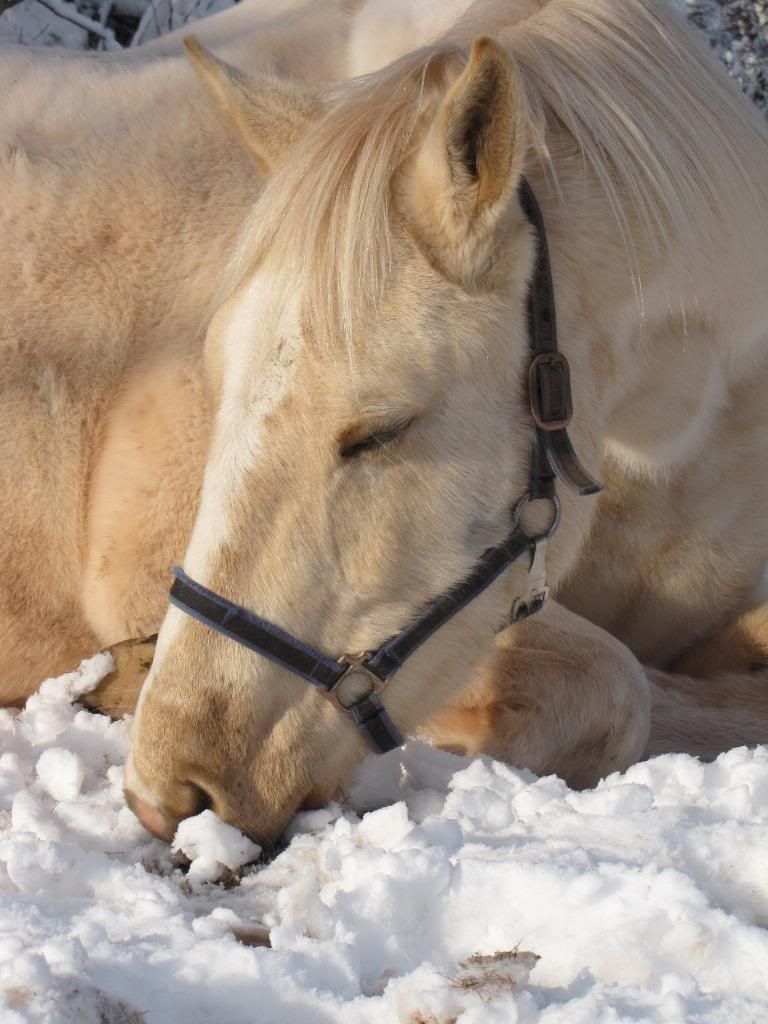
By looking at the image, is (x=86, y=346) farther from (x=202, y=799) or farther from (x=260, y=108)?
(x=202, y=799)

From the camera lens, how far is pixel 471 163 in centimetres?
209

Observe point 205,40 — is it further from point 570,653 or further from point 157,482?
point 570,653

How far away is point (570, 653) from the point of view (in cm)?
288

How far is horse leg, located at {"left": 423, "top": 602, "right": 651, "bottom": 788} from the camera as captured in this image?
2.71 meters

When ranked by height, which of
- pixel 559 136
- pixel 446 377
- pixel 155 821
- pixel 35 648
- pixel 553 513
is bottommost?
pixel 35 648

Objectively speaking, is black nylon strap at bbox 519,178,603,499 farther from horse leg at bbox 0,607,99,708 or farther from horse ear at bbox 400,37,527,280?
horse leg at bbox 0,607,99,708

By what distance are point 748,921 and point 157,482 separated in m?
1.81

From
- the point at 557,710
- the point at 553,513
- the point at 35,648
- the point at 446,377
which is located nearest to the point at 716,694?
the point at 557,710

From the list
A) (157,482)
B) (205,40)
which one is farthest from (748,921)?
(205,40)

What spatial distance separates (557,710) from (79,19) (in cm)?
493

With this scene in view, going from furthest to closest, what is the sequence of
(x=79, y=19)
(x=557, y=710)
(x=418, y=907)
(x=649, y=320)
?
(x=79, y=19) < (x=557, y=710) < (x=649, y=320) < (x=418, y=907)

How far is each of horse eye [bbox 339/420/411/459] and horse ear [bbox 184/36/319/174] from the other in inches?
29.5

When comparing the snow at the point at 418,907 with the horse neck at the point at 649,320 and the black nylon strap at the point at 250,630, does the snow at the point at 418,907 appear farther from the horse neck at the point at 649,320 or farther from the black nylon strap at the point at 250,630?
the horse neck at the point at 649,320

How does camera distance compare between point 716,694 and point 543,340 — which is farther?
point 716,694
